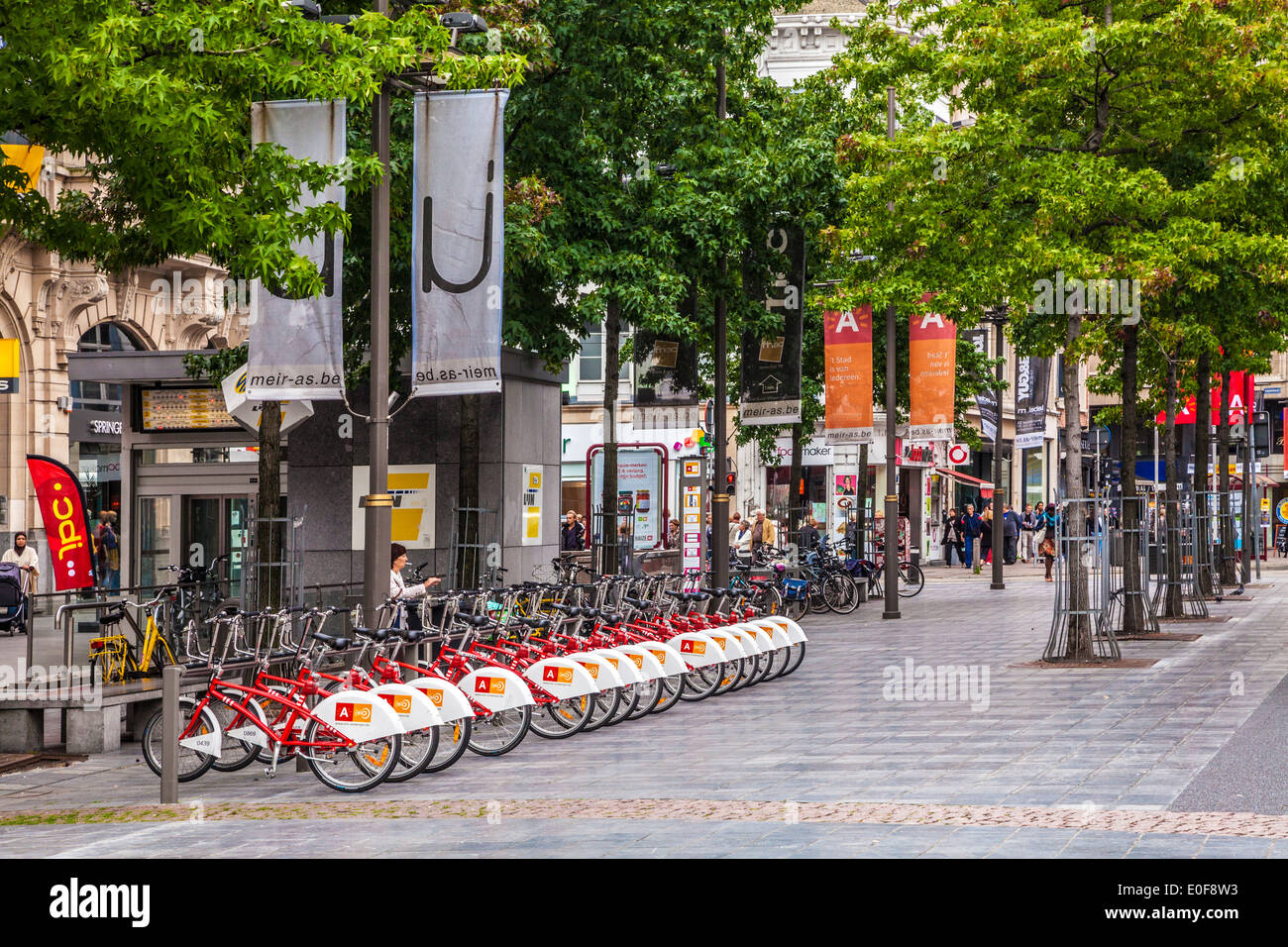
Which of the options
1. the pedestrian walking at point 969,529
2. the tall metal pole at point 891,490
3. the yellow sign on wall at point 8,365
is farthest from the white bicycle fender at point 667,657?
the pedestrian walking at point 969,529

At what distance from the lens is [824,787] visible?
10.9 metres

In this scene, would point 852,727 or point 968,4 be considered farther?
point 968,4

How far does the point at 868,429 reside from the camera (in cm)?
2827

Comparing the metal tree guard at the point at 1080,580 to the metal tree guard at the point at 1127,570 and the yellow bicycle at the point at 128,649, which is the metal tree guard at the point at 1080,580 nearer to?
the metal tree guard at the point at 1127,570

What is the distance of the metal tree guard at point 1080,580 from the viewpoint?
18.8 metres

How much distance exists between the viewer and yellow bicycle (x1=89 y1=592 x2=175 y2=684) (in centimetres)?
1481

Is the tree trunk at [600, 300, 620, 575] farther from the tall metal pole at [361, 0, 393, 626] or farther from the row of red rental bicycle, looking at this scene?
the tall metal pole at [361, 0, 393, 626]

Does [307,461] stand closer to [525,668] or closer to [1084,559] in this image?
[525,668]

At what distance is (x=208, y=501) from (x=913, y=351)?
1302cm

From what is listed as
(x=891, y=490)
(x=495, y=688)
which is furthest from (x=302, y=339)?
(x=891, y=490)

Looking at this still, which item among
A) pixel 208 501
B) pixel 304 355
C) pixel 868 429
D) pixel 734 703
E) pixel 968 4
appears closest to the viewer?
pixel 304 355

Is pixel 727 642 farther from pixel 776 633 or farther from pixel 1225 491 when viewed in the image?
pixel 1225 491

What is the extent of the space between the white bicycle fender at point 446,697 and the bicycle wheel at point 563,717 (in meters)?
1.91

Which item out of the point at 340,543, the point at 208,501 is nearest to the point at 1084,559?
the point at 340,543
